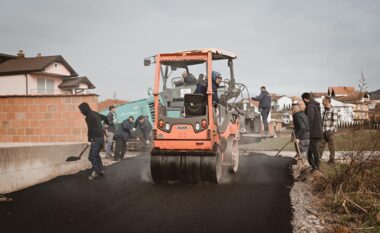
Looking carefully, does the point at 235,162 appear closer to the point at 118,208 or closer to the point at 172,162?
the point at 172,162

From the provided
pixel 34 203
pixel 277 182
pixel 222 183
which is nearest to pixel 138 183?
pixel 222 183

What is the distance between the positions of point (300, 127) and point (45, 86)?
3426 cm

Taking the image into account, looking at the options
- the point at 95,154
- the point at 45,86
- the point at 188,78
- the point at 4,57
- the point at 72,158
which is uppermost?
the point at 4,57

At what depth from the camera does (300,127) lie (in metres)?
9.01

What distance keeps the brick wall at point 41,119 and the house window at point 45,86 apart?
27458 mm

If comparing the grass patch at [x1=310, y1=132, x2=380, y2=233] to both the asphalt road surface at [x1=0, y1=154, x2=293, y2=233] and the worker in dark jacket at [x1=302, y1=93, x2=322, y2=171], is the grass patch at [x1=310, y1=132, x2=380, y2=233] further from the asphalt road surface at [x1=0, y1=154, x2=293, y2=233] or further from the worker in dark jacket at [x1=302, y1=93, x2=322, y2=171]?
the worker in dark jacket at [x1=302, y1=93, x2=322, y2=171]

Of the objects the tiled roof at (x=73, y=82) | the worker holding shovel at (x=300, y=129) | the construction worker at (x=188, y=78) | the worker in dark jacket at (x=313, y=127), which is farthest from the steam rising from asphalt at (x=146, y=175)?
the tiled roof at (x=73, y=82)

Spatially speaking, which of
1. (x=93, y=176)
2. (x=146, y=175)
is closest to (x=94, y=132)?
(x=93, y=176)

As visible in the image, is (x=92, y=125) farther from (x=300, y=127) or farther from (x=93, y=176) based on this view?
(x=300, y=127)

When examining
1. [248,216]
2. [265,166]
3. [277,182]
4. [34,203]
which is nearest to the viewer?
[248,216]

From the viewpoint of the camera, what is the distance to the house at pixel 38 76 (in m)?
36.8

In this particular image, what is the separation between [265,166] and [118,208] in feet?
18.2

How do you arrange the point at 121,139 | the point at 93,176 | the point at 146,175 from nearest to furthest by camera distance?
the point at 93,176
the point at 146,175
the point at 121,139

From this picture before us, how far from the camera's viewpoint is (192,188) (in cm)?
754
